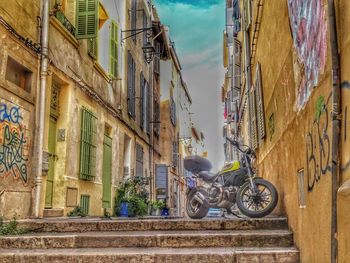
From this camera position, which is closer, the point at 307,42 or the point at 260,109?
the point at 307,42

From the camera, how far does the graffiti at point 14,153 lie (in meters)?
6.80

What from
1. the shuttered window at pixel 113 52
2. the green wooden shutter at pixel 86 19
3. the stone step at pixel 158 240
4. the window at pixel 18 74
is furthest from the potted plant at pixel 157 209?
the stone step at pixel 158 240

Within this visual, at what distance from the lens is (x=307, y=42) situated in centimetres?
400

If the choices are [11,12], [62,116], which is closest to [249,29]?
[62,116]

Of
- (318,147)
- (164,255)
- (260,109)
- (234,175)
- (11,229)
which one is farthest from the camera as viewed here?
(260,109)

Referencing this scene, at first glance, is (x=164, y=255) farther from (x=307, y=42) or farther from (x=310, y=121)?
(x=307, y=42)

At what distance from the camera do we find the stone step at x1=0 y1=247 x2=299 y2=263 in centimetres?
475

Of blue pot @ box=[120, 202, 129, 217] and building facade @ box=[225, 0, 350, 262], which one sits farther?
blue pot @ box=[120, 202, 129, 217]

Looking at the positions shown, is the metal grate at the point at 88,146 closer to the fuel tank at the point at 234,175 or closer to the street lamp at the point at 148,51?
the fuel tank at the point at 234,175

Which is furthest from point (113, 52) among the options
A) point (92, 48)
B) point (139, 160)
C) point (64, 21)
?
point (139, 160)

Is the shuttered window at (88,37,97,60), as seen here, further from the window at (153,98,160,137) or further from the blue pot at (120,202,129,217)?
the window at (153,98,160,137)

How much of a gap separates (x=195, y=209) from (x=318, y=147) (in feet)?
15.9

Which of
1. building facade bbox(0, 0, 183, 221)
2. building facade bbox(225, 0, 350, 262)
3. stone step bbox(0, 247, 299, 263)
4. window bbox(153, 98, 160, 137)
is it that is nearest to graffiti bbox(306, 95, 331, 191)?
building facade bbox(225, 0, 350, 262)

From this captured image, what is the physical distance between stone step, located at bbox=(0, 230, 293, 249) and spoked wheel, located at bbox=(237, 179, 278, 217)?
0.97 metres
